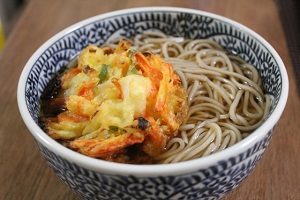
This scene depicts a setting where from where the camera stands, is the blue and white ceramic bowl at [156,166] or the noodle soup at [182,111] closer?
the blue and white ceramic bowl at [156,166]

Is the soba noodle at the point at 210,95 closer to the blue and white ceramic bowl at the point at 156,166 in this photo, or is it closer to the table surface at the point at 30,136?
the blue and white ceramic bowl at the point at 156,166

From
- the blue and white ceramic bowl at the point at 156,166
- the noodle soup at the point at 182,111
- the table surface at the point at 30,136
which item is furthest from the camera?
the table surface at the point at 30,136

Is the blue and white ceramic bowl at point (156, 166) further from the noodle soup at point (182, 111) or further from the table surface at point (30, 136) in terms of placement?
the table surface at point (30, 136)

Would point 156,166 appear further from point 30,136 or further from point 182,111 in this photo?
point 30,136

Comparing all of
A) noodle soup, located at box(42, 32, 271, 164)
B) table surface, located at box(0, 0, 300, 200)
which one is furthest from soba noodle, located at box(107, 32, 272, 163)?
table surface, located at box(0, 0, 300, 200)

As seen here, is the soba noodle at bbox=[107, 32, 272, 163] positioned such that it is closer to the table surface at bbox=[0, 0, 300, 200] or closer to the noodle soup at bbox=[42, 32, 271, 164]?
the noodle soup at bbox=[42, 32, 271, 164]

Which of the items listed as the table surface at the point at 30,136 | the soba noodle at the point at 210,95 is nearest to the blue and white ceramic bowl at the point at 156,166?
the soba noodle at the point at 210,95

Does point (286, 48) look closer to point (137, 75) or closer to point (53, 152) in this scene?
point (137, 75)

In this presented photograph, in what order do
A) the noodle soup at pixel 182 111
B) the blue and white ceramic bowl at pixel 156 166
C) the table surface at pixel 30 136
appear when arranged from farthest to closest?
the table surface at pixel 30 136, the noodle soup at pixel 182 111, the blue and white ceramic bowl at pixel 156 166

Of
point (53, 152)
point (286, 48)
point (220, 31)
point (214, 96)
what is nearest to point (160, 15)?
point (220, 31)
